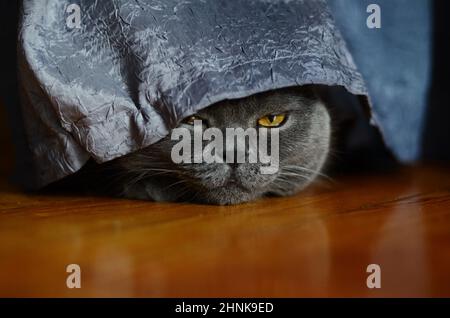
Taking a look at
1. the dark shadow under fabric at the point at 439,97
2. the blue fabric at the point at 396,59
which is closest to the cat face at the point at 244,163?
the blue fabric at the point at 396,59

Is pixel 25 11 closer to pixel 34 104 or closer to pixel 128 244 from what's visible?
pixel 34 104

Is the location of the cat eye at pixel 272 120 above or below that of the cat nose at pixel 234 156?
above

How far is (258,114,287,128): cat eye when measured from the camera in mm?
1453

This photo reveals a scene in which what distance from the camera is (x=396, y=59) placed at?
178 cm

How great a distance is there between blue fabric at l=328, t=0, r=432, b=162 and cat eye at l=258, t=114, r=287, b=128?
0.34m

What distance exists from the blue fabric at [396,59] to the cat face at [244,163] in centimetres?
23

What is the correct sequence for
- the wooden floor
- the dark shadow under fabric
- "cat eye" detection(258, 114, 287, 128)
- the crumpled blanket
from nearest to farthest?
the wooden floor < the crumpled blanket < "cat eye" detection(258, 114, 287, 128) < the dark shadow under fabric

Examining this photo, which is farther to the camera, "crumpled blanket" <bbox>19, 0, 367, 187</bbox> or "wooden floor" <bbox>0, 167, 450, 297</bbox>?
"crumpled blanket" <bbox>19, 0, 367, 187</bbox>

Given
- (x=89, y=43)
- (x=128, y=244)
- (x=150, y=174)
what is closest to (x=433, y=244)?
(x=128, y=244)

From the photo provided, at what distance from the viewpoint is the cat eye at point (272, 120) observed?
1453 mm

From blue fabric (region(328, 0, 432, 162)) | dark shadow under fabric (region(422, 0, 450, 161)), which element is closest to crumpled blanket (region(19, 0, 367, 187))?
blue fabric (region(328, 0, 432, 162))

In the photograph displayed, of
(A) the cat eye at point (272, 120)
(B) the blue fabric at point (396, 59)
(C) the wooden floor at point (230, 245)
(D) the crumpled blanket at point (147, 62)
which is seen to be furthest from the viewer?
(B) the blue fabric at point (396, 59)
